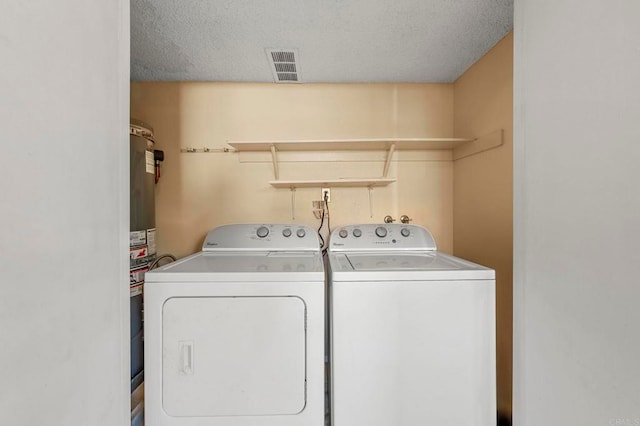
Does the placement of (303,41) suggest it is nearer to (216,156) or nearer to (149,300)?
(216,156)

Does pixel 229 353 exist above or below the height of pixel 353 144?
below

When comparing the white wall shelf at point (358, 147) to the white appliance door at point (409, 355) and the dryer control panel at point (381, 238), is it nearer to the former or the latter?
the dryer control panel at point (381, 238)

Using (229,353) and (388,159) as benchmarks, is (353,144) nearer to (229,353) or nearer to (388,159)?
(388,159)

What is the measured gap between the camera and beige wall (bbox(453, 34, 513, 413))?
1367 millimetres

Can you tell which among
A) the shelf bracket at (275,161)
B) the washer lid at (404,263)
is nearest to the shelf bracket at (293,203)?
the shelf bracket at (275,161)

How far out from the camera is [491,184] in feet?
5.01

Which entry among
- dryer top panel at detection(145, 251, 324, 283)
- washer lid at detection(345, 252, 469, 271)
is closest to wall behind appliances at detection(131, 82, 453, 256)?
washer lid at detection(345, 252, 469, 271)
